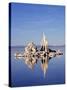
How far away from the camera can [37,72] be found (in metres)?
1.90

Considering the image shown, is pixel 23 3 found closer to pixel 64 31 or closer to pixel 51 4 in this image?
pixel 51 4

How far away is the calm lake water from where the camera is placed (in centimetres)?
185

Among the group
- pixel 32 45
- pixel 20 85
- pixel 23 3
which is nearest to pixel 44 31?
pixel 32 45

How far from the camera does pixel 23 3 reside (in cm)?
189

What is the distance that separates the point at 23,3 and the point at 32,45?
329mm

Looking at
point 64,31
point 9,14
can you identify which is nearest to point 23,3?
point 9,14

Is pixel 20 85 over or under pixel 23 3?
under

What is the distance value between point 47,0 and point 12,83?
2.30 ft

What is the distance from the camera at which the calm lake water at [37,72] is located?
1.85 m

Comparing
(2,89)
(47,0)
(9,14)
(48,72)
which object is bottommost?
(2,89)

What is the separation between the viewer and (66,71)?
197 centimetres

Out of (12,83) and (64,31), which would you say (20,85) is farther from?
(64,31)

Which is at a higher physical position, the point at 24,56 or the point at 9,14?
the point at 9,14

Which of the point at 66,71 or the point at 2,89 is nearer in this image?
the point at 2,89
